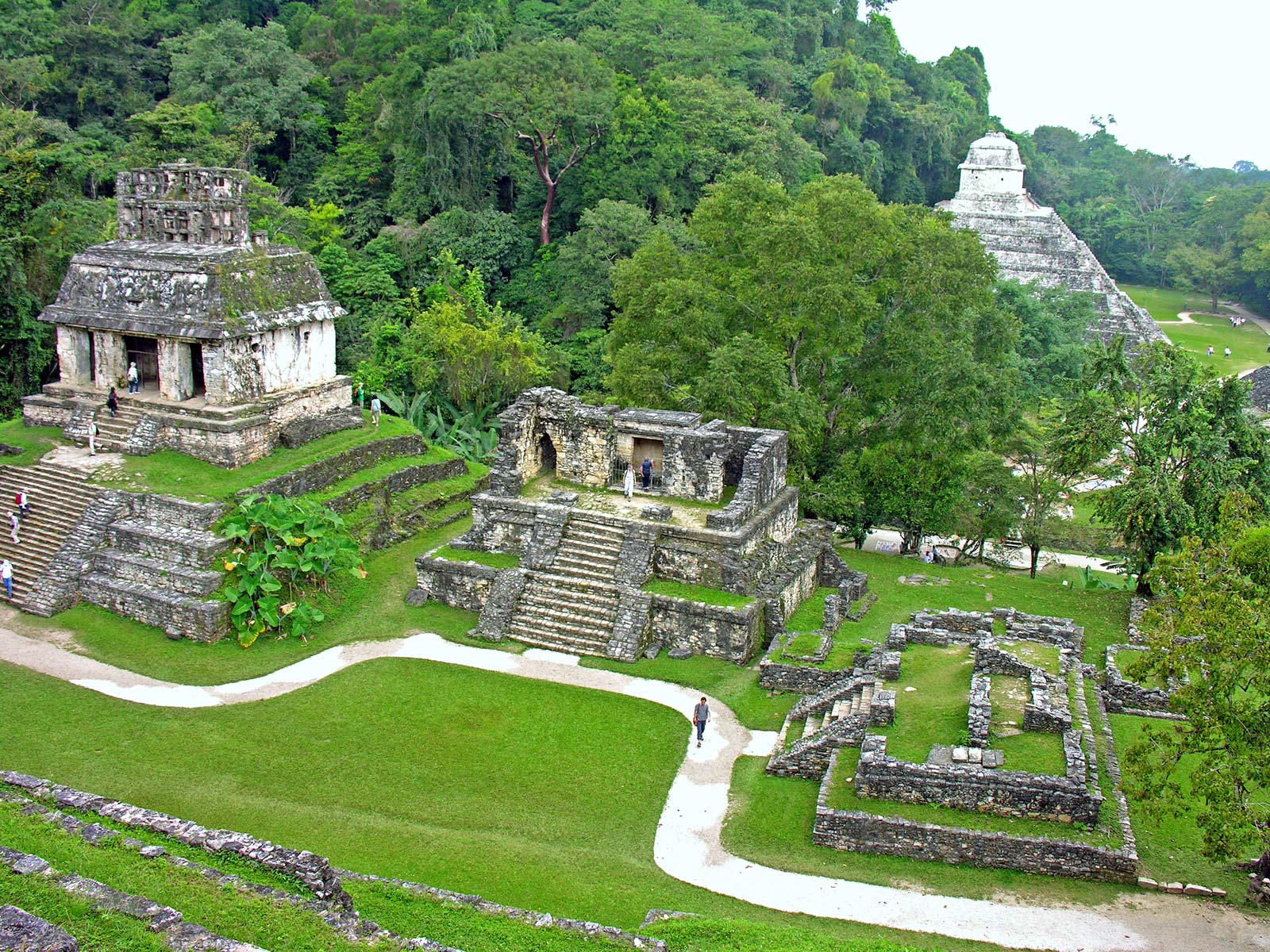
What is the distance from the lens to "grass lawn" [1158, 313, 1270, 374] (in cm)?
5000

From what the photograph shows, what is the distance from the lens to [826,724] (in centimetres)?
1575

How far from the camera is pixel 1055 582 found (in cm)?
2428

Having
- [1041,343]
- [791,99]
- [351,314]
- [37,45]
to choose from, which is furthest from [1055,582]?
[37,45]

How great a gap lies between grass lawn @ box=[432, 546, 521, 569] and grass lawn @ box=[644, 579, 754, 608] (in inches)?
105

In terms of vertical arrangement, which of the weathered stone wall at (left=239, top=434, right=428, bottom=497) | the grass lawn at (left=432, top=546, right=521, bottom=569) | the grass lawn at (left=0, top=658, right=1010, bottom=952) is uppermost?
the weathered stone wall at (left=239, top=434, right=428, bottom=497)

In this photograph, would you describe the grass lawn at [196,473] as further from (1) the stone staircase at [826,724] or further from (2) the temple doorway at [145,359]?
(1) the stone staircase at [826,724]

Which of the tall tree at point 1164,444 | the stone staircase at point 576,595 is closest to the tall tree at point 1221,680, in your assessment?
the tall tree at point 1164,444

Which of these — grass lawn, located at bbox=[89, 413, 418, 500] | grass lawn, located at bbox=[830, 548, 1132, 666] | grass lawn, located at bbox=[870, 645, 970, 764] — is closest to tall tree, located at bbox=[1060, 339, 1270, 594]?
grass lawn, located at bbox=[830, 548, 1132, 666]

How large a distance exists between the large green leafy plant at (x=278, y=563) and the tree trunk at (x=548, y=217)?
22430mm

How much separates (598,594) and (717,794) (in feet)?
17.6

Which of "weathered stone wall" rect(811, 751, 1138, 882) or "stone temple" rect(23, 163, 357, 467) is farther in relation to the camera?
"stone temple" rect(23, 163, 357, 467)

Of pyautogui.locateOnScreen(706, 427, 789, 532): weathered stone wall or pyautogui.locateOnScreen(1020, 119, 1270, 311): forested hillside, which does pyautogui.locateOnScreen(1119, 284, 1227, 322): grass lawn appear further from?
pyautogui.locateOnScreen(706, 427, 789, 532): weathered stone wall

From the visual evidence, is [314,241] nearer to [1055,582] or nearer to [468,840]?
[1055,582]

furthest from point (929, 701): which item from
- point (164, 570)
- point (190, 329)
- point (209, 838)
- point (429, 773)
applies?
point (190, 329)
